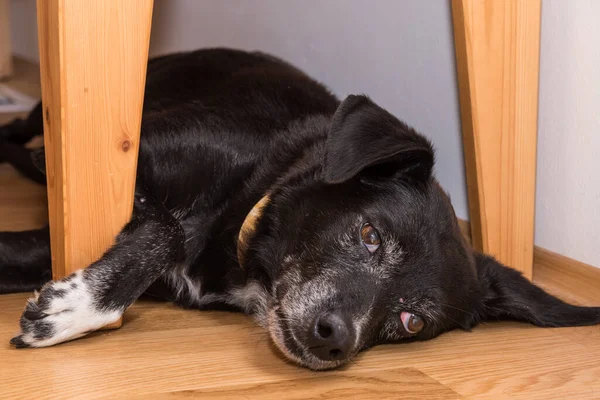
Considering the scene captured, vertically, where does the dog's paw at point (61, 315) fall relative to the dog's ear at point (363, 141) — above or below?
below

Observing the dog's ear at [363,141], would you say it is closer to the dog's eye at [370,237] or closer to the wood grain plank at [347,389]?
the dog's eye at [370,237]

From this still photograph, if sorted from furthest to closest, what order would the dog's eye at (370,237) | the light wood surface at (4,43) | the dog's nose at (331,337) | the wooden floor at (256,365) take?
1. the light wood surface at (4,43)
2. the dog's eye at (370,237)
3. the dog's nose at (331,337)
4. the wooden floor at (256,365)

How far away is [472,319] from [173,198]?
91 centimetres

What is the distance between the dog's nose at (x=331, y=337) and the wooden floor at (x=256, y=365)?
0.07 metres

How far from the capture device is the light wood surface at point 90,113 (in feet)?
5.87

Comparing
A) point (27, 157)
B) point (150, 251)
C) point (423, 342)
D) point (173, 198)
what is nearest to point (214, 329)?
point (150, 251)

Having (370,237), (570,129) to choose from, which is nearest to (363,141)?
(370,237)

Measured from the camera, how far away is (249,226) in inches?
86.7

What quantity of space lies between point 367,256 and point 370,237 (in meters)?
0.05

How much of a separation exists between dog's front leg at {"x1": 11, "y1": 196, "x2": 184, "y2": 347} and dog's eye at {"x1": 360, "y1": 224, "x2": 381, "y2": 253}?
19.9 inches

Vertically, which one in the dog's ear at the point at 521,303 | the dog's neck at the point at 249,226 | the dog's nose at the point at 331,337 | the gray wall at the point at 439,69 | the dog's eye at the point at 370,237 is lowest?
the dog's ear at the point at 521,303

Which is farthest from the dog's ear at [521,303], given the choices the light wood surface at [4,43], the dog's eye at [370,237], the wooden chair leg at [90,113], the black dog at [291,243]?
the light wood surface at [4,43]

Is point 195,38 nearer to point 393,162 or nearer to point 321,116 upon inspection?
point 321,116

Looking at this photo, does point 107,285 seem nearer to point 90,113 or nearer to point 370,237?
point 90,113
